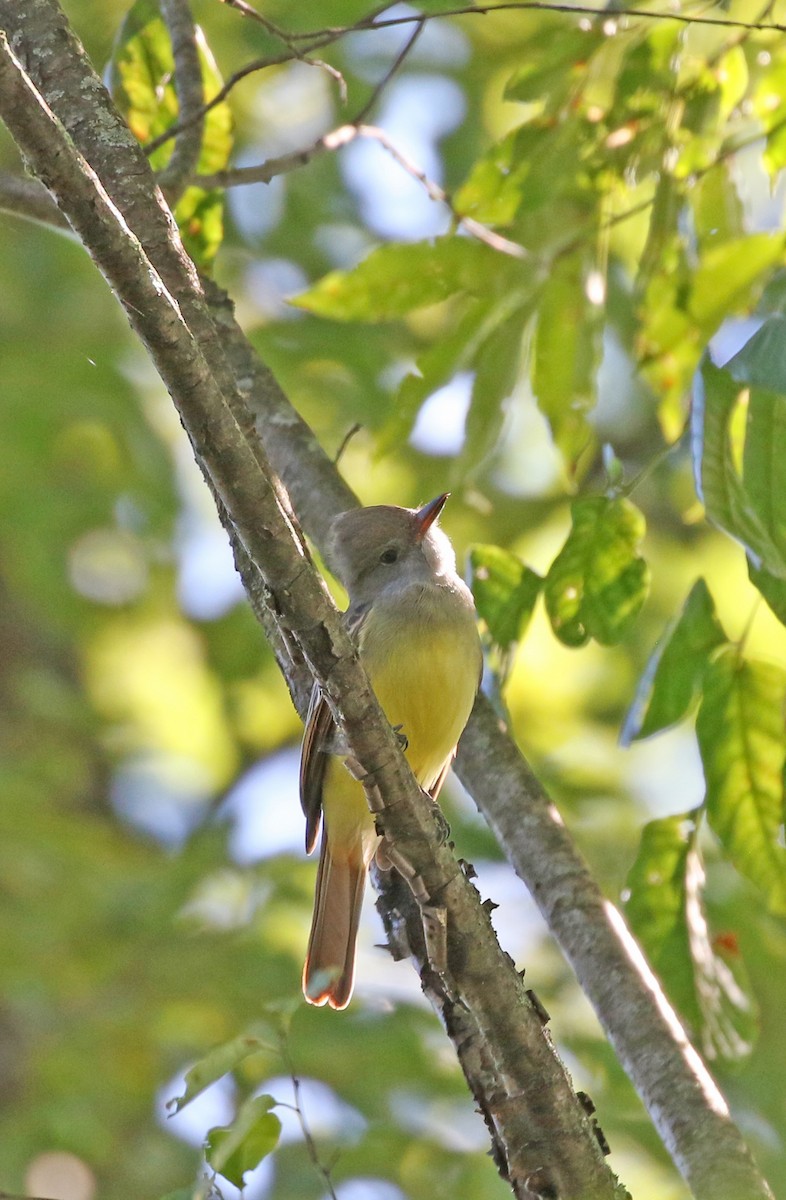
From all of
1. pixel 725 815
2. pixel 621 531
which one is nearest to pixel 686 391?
pixel 621 531

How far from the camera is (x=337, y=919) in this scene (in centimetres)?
439

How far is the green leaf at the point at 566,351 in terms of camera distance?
151 inches

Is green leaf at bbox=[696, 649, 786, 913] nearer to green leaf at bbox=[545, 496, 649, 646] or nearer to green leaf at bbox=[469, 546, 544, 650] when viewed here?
green leaf at bbox=[545, 496, 649, 646]

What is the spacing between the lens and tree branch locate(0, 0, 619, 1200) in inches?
87.2

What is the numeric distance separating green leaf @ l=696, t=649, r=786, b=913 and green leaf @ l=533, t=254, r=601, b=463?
904mm

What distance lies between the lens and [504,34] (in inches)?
264

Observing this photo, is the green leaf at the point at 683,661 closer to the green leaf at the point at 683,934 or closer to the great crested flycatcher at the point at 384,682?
the green leaf at the point at 683,934

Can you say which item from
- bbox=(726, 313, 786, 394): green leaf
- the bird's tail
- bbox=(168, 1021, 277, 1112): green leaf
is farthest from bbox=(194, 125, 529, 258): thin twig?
bbox=(168, 1021, 277, 1112): green leaf

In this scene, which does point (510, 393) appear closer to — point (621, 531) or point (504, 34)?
point (621, 531)

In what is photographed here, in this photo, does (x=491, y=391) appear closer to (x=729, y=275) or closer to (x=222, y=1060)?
(x=729, y=275)

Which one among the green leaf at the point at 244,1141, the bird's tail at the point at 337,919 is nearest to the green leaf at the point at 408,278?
the bird's tail at the point at 337,919

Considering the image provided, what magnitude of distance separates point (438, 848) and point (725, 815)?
95 centimetres

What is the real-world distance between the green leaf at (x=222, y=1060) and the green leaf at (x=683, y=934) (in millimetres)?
1175

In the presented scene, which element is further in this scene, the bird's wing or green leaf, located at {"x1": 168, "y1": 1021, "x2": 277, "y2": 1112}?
the bird's wing
